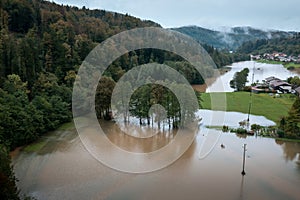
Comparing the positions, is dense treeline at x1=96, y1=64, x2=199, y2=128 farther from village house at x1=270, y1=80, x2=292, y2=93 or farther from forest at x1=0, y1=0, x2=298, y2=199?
village house at x1=270, y1=80, x2=292, y2=93

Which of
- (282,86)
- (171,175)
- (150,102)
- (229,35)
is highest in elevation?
(229,35)

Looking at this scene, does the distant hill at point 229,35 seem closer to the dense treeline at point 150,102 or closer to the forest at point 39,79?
the forest at point 39,79

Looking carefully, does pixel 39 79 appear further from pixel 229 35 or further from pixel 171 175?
pixel 229 35

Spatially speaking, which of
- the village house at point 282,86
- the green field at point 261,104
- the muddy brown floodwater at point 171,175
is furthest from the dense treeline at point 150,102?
the village house at point 282,86

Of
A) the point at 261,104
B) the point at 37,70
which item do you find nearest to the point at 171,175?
the point at 37,70

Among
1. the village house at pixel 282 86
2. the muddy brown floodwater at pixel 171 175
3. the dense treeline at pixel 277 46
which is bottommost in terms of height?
the muddy brown floodwater at pixel 171 175

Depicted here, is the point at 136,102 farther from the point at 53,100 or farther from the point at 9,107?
the point at 9,107
